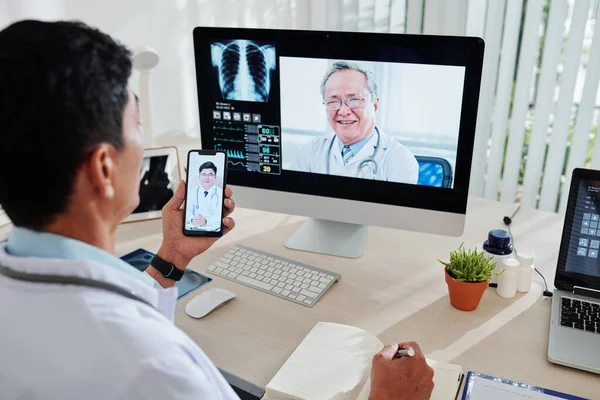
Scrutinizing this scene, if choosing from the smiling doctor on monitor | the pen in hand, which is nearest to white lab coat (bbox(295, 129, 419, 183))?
the smiling doctor on monitor

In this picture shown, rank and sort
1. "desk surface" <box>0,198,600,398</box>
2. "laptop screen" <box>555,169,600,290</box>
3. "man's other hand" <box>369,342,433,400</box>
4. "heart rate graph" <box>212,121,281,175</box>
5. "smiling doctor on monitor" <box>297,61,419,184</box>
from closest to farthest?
"man's other hand" <box>369,342,433,400</box> → "desk surface" <box>0,198,600,398</box> → "laptop screen" <box>555,169,600,290</box> → "smiling doctor on monitor" <box>297,61,419,184</box> → "heart rate graph" <box>212,121,281,175</box>

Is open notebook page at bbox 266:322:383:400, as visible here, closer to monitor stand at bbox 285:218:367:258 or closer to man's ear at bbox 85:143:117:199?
monitor stand at bbox 285:218:367:258

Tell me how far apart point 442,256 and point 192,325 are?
632mm

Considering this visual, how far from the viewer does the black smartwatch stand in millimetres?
1156

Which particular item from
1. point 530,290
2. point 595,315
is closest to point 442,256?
point 530,290

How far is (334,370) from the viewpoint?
3.17 feet

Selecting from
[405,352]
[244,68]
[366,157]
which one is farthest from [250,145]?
[405,352]

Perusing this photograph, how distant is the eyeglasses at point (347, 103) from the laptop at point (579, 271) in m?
0.46

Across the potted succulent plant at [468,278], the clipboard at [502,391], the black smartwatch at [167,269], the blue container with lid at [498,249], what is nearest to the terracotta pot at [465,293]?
the potted succulent plant at [468,278]

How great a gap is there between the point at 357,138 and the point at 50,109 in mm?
790

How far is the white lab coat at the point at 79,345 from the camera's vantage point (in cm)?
57

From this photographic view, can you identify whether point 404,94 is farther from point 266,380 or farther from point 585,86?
point 585,86

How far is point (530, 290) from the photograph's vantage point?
4.00ft

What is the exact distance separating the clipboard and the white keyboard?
0.37 metres
